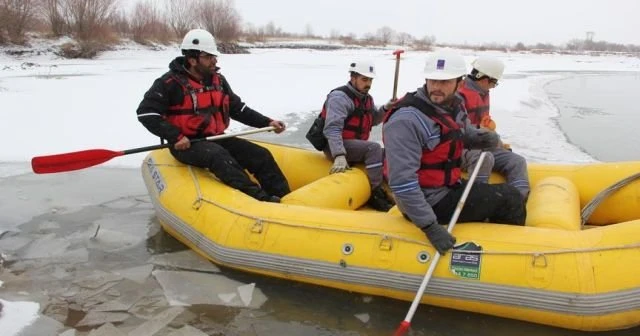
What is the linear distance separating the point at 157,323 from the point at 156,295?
34cm

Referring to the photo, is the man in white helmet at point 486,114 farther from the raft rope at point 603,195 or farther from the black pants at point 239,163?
the black pants at point 239,163

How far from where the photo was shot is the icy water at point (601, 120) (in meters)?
7.42

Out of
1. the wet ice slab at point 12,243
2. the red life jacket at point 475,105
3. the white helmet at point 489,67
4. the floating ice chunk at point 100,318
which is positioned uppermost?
the white helmet at point 489,67

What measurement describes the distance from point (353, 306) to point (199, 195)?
134 cm

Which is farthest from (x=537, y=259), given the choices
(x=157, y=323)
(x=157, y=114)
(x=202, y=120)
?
(x=157, y=114)

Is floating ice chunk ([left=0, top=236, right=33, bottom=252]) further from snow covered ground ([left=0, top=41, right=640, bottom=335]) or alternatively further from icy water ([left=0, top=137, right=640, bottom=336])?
snow covered ground ([left=0, top=41, right=640, bottom=335])

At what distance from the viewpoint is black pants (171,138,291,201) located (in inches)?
157

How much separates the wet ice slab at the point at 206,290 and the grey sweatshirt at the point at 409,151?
1.05 meters

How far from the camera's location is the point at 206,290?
333 cm

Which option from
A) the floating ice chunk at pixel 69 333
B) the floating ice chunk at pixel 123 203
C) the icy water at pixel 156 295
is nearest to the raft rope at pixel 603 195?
the icy water at pixel 156 295

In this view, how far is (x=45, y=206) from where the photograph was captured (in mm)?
4688

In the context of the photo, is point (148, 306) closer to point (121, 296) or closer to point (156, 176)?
point (121, 296)

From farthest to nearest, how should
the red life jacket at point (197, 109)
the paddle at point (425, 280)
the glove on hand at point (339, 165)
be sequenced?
the glove on hand at point (339, 165), the red life jacket at point (197, 109), the paddle at point (425, 280)

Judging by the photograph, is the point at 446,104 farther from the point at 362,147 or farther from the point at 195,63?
the point at 195,63
